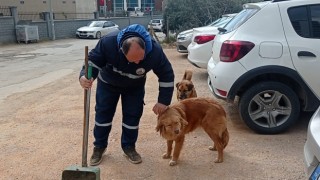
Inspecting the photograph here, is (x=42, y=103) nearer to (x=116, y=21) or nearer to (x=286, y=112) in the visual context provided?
(x=286, y=112)

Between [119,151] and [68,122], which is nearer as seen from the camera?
[119,151]

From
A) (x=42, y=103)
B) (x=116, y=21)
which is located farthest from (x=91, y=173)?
(x=116, y=21)

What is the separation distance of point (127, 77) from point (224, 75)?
148 cm

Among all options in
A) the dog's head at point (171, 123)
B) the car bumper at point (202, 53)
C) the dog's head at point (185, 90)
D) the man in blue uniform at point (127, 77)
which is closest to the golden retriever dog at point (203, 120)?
the dog's head at point (171, 123)

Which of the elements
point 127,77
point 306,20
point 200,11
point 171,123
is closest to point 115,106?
point 127,77

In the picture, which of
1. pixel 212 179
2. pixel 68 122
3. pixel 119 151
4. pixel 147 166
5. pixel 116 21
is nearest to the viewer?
pixel 212 179

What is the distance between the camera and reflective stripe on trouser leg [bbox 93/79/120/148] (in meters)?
3.94

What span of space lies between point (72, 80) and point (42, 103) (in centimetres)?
268

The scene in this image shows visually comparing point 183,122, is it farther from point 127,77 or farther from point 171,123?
point 127,77

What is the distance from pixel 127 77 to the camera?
3713mm

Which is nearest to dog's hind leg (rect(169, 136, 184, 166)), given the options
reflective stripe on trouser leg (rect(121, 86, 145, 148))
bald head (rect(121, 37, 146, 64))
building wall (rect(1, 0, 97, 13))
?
reflective stripe on trouser leg (rect(121, 86, 145, 148))

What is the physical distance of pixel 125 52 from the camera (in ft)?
10.5

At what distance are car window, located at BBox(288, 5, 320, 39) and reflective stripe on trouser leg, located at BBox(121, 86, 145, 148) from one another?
6.93 ft

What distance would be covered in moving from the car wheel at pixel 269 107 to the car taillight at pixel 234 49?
18.1 inches
